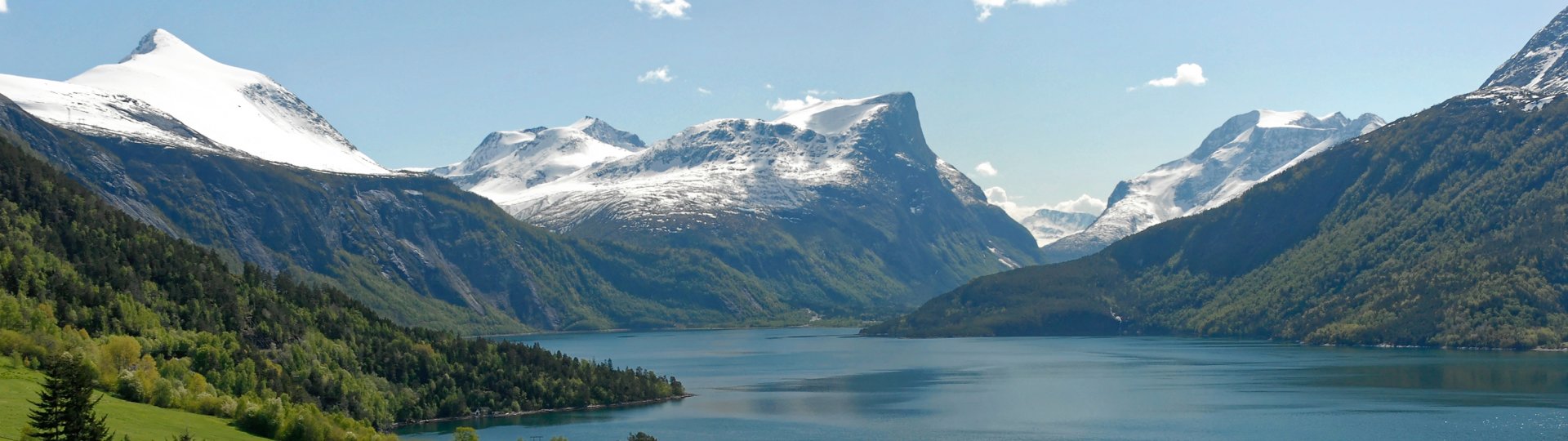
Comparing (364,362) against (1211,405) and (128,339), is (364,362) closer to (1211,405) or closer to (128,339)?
(128,339)

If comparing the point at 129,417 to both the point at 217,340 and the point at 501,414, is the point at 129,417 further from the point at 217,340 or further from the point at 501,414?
the point at 501,414

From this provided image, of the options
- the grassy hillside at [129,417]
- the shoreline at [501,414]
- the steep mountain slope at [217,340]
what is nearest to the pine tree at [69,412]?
the grassy hillside at [129,417]

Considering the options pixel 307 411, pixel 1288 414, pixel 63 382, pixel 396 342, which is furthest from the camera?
pixel 396 342

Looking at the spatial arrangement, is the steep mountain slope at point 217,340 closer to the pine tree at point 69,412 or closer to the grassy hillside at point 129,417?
the grassy hillside at point 129,417

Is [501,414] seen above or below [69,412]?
below

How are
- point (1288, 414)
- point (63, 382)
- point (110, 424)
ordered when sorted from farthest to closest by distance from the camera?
point (1288, 414)
point (110, 424)
point (63, 382)

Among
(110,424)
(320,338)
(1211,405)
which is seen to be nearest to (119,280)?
(320,338)

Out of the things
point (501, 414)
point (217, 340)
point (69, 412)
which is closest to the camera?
point (69, 412)

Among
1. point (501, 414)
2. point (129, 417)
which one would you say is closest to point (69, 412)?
point (129, 417)
